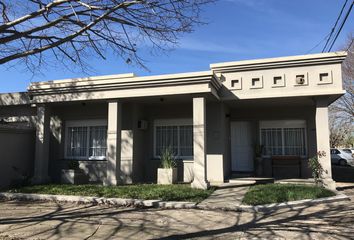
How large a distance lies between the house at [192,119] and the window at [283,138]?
1.6 inches

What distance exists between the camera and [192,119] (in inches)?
558

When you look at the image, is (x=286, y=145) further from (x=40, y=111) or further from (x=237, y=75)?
(x=40, y=111)

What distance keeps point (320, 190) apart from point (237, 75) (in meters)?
4.97

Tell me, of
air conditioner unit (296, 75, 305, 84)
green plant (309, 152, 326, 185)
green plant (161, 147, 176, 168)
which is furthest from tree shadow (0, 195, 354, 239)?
air conditioner unit (296, 75, 305, 84)

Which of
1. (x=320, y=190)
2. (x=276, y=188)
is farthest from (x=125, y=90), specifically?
(x=320, y=190)

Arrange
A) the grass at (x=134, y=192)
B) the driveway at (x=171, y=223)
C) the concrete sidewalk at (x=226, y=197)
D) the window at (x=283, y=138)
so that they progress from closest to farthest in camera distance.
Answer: the driveway at (x=171, y=223), the concrete sidewalk at (x=226, y=197), the grass at (x=134, y=192), the window at (x=283, y=138)

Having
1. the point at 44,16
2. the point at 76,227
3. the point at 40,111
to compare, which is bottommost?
the point at 76,227

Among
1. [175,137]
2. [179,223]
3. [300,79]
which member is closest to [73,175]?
[175,137]

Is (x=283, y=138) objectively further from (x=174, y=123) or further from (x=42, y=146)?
(x=42, y=146)

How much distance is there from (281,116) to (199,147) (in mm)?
4924

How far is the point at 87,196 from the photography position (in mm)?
10375

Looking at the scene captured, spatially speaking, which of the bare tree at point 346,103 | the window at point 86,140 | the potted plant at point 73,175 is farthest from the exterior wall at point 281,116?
the bare tree at point 346,103

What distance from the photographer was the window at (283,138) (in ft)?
48.5

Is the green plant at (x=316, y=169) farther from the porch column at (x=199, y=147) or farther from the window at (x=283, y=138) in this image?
the porch column at (x=199, y=147)
